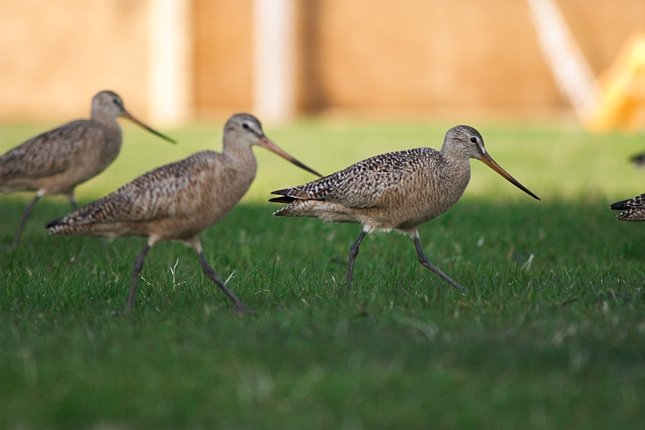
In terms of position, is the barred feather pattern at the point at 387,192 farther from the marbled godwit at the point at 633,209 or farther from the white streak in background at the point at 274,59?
the white streak in background at the point at 274,59

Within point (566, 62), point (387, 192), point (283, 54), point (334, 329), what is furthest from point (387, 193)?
point (283, 54)

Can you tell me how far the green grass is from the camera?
3.88 metres

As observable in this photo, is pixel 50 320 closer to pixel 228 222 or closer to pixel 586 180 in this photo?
pixel 228 222

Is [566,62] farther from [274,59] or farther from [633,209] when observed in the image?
[633,209]

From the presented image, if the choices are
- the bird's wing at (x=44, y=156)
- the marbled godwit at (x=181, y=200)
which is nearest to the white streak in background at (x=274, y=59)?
the bird's wing at (x=44, y=156)

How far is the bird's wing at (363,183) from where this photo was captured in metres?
6.39

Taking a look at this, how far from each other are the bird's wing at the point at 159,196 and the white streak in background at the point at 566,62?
54.7ft

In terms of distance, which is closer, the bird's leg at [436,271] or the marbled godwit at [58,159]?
the bird's leg at [436,271]

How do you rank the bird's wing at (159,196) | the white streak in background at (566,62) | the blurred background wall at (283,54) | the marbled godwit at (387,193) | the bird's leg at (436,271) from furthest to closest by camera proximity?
the blurred background wall at (283,54), the white streak in background at (566,62), the marbled godwit at (387,193), the bird's leg at (436,271), the bird's wing at (159,196)

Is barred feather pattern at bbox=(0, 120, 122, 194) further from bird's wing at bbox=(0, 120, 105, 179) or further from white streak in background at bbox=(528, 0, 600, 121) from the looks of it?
white streak in background at bbox=(528, 0, 600, 121)

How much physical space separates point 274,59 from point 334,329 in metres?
18.5

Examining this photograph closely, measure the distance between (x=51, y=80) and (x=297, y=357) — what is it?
20.1 m

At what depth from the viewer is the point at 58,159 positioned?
8180 mm

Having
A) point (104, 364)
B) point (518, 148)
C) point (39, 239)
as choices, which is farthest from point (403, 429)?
point (518, 148)
